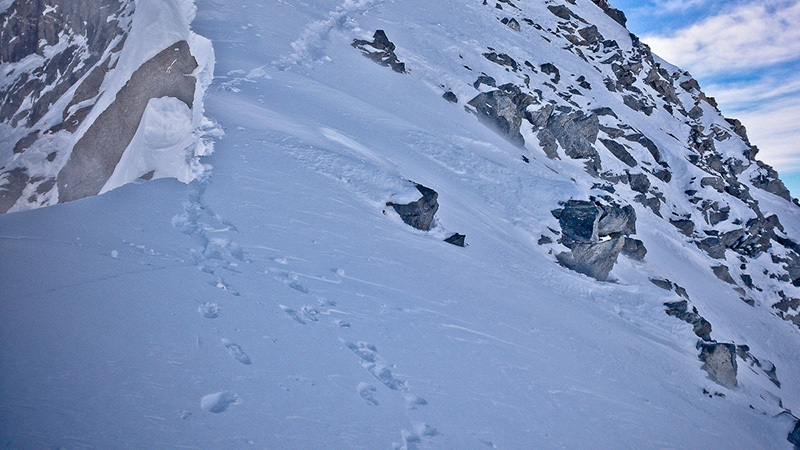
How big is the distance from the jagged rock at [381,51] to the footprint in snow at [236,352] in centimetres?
1929

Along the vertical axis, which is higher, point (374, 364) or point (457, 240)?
point (457, 240)

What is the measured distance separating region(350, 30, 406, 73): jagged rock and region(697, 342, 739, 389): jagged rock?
17.6 meters

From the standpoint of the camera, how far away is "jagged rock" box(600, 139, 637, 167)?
30.1m

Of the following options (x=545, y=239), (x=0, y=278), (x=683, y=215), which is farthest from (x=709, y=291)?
(x=0, y=278)

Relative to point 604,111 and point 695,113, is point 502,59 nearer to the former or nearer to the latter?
point 604,111

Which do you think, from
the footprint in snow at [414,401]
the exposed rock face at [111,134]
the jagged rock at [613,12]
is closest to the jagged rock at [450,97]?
the exposed rock face at [111,134]

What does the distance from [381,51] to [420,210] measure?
1477 cm

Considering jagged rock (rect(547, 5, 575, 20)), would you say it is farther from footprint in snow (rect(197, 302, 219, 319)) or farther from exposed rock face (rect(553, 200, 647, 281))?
footprint in snow (rect(197, 302, 219, 319))

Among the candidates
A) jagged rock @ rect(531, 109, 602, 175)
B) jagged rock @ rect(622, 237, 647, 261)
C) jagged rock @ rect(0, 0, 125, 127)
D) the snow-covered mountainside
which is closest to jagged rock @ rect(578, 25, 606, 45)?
jagged rock @ rect(531, 109, 602, 175)

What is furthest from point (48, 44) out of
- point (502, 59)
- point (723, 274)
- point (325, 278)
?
point (723, 274)

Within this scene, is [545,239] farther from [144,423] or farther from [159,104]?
[144,423]

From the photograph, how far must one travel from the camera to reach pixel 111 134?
898cm

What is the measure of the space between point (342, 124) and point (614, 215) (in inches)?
428

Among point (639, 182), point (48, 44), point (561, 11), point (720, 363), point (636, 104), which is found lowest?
point (720, 363)
